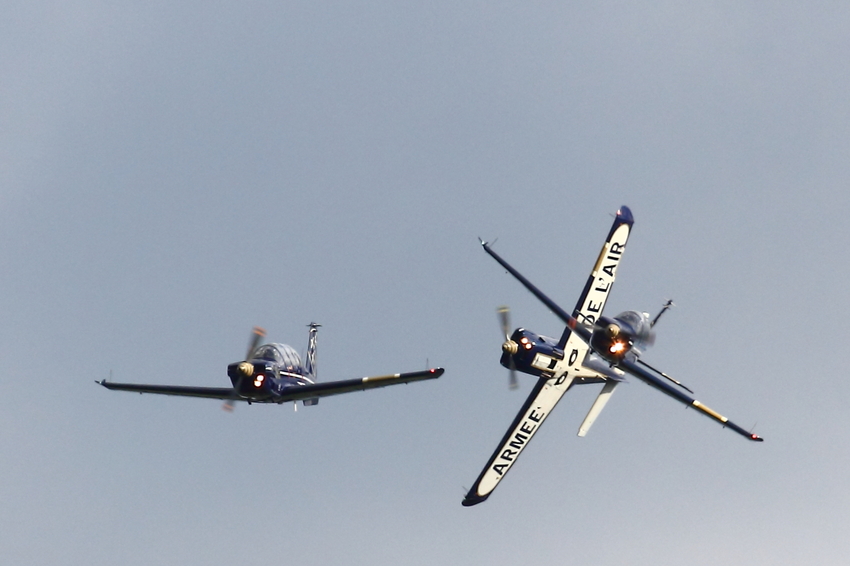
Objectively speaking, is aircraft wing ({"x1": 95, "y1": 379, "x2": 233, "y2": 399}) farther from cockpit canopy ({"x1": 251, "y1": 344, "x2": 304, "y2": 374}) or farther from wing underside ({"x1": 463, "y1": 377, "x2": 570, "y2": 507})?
wing underside ({"x1": 463, "y1": 377, "x2": 570, "y2": 507})

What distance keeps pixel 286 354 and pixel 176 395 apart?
805 centimetres

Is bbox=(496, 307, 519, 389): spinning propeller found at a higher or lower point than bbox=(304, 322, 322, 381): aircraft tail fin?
lower

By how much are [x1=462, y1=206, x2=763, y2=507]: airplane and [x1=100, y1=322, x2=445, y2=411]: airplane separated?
957cm

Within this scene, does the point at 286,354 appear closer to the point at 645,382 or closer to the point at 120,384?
the point at 120,384

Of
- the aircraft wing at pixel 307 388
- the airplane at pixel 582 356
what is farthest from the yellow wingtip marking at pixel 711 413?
the aircraft wing at pixel 307 388

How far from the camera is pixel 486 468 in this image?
88500 mm

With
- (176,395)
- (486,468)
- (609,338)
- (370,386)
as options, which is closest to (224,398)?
(176,395)

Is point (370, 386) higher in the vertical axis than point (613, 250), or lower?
lower

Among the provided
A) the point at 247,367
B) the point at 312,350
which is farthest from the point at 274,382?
the point at 312,350

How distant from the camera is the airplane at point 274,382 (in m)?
79.6

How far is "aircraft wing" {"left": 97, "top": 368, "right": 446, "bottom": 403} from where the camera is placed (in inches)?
3000

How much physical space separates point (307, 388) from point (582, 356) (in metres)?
17.0

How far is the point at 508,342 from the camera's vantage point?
82625 millimetres

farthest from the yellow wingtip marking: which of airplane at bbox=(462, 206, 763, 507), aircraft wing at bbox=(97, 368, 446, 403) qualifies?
aircraft wing at bbox=(97, 368, 446, 403)
